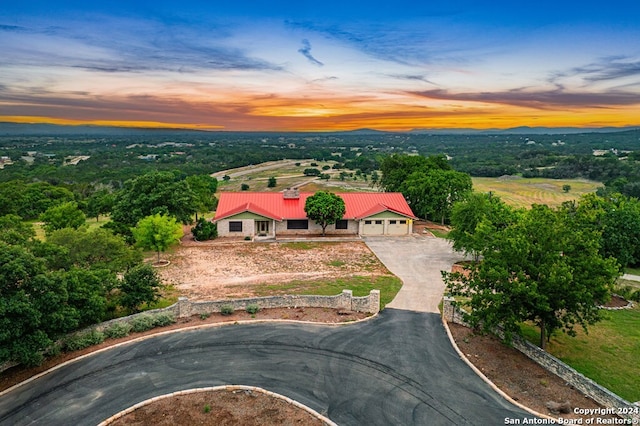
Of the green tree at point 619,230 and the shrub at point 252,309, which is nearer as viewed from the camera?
the shrub at point 252,309

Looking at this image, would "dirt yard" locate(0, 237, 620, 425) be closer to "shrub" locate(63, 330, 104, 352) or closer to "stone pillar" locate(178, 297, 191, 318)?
"shrub" locate(63, 330, 104, 352)

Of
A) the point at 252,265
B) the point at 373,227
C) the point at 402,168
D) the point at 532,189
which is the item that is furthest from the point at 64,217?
the point at 532,189

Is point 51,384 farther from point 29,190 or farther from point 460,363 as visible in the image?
point 29,190

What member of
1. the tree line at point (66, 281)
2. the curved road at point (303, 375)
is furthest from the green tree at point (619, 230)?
the tree line at point (66, 281)

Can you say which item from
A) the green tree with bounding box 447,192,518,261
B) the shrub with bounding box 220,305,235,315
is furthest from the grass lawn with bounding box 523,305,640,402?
the shrub with bounding box 220,305,235,315

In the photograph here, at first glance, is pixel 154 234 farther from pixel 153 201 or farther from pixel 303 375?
pixel 303 375

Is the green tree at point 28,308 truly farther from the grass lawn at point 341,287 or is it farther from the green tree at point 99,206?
the green tree at point 99,206
